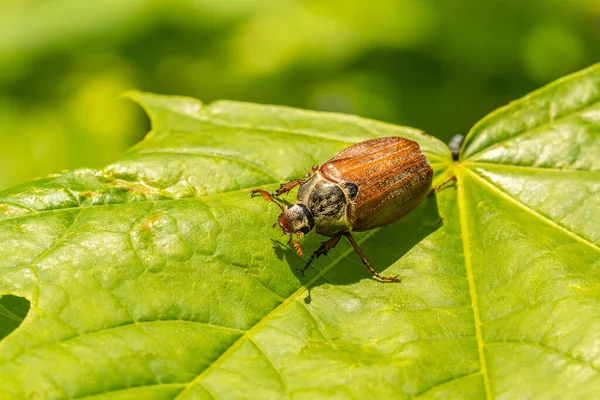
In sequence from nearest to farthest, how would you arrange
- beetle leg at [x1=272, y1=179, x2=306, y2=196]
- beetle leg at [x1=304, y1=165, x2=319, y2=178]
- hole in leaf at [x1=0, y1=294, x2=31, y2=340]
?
hole in leaf at [x1=0, y1=294, x2=31, y2=340] < beetle leg at [x1=272, y1=179, x2=306, y2=196] < beetle leg at [x1=304, y1=165, x2=319, y2=178]

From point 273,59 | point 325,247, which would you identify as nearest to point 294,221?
point 325,247

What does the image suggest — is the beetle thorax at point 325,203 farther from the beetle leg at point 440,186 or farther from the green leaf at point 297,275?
the beetle leg at point 440,186

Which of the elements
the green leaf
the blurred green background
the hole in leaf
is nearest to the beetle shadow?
the green leaf

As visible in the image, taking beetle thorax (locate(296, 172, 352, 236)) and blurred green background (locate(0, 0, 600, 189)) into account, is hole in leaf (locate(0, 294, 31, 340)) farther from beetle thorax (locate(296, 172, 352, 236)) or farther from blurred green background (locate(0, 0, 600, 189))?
blurred green background (locate(0, 0, 600, 189))

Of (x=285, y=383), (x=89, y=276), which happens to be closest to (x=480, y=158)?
(x=285, y=383)

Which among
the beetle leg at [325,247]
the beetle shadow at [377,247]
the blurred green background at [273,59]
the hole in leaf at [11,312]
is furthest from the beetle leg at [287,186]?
the blurred green background at [273,59]

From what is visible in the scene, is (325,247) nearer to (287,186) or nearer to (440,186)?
(287,186)
